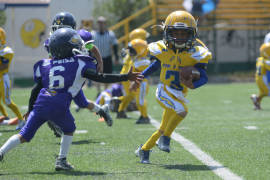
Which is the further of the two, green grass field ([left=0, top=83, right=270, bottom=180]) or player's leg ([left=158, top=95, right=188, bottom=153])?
player's leg ([left=158, top=95, right=188, bottom=153])

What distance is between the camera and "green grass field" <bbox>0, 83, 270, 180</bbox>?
456 cm

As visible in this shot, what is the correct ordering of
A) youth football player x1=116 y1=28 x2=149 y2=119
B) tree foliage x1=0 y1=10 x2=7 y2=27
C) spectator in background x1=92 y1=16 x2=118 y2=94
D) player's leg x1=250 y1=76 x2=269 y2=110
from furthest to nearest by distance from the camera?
1. tree foliage x1=0 y1=10 x2=7 y2=27
2. spectator in background x1=92 y1=16 x2=118 y2=94
3. player's leg x1=250 y1=76 x2=269 y2=110
4. youth football player x1=116 y1=28 x2=149 y2=119

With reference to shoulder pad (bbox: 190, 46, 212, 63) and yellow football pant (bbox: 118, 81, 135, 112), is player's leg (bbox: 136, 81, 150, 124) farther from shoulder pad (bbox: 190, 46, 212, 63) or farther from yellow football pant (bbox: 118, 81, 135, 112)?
shoulder pad (bbox: 190, 46, 212, 63)

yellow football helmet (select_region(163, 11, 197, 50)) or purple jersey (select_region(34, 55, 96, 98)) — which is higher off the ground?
yellow football helmet (select_region(163, 11, 197, 50))

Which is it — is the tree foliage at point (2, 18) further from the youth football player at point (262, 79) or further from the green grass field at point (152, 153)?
the youth football player at point (262, 79)

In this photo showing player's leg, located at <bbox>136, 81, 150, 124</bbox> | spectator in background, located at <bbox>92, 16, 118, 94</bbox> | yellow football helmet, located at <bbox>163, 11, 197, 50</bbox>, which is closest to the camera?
yellow football helmet, located at <bbox>163, 11, 197, 50</bbox>

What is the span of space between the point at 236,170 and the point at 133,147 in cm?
163

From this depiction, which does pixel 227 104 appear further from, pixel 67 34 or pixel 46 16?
pixel 46 16

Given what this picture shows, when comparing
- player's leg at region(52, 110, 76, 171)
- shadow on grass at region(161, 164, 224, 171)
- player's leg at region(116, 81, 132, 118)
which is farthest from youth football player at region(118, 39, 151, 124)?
player's leg at region(52, 110, 76, 171)

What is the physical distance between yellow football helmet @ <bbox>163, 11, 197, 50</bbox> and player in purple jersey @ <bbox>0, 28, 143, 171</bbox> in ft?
1.88

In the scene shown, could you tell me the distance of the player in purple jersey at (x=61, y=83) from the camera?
15.1 ft

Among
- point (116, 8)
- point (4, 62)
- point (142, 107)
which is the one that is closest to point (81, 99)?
point (4, 62)

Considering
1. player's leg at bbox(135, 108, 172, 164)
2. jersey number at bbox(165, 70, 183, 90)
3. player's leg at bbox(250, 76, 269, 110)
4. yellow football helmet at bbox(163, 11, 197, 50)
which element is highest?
yellow football helmet at bbox(163, 11, 197, 50)

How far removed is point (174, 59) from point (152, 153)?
1.18m
